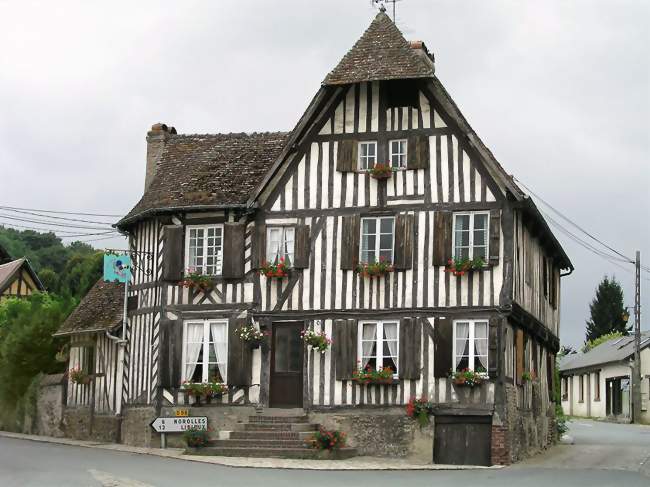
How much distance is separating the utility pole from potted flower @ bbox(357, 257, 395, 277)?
2631cm

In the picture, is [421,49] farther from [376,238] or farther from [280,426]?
[280,426]

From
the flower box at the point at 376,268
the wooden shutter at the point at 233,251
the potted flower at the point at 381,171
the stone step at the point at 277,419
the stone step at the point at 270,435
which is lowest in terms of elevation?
the stone step at the point at 270,435

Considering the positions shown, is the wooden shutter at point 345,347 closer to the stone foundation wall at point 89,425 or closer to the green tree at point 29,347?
the stone foundation wall at point 89,425

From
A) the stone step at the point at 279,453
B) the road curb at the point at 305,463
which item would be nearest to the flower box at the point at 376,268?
the stone step at the point at 279,453

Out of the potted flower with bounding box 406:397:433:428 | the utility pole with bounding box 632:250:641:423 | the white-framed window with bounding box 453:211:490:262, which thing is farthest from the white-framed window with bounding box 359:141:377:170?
the utility pole with bounding box 632:250:641:423

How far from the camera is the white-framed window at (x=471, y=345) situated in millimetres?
25656

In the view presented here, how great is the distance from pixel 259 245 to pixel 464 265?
5.08m

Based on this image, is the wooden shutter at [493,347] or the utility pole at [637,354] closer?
the wooden shutter at [493,347]

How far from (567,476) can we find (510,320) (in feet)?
16.1

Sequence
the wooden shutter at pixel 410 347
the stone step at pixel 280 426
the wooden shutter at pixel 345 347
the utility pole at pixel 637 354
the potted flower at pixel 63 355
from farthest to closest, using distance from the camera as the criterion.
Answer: the utility pole at pixel 637 354 → the potted flower at pixel 63 355 → the wooden shutter at pixel 345 347 → the stone step at pixel 280 426 → the wooden shutter at pixel 410 347

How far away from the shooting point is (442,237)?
26.3 meters

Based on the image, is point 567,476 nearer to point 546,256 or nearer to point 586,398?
point 546,256

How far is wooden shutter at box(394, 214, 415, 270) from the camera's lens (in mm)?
26484

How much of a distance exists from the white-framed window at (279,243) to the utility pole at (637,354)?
26509 mm
